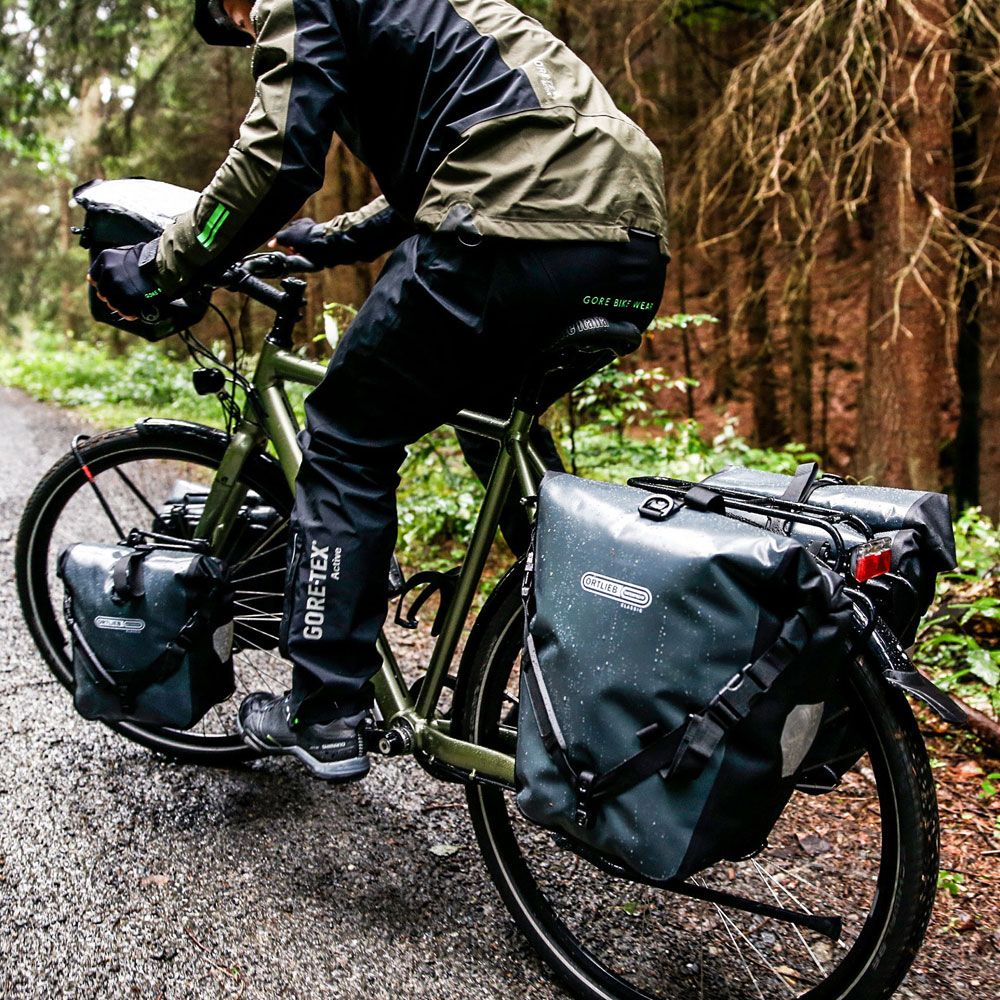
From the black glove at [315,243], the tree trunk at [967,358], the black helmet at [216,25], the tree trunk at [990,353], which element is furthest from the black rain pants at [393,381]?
the tree trunk at [967,358]

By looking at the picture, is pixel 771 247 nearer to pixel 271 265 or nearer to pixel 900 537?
pixel 271 265

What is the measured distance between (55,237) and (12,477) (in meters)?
16.7

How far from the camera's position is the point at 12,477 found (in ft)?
21.5

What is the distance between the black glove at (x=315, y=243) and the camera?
8.68ft

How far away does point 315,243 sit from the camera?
8.68 ft

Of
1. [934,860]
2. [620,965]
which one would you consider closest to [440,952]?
[620,965]

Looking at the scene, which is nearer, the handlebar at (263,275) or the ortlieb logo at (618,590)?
the ortlieb logo at (618,590)

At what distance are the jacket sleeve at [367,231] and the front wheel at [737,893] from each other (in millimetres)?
1162

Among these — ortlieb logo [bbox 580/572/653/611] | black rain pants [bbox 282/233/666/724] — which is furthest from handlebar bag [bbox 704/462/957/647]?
black rain pants [bbox 282/233/666/724]

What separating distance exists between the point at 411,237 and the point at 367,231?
0.63 metres

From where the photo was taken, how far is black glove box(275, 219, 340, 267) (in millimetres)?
2645

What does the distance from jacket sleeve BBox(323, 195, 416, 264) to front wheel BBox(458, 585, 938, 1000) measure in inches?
45.7

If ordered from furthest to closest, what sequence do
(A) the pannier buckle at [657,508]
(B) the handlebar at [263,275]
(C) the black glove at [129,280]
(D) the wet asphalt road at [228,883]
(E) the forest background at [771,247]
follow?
(E) the forest background at [771,247] → (B) the handlebar at [263,275] → (C) the black glove at [129,280] → (D) the wet asphalt road at [228,883] → (A) the pannier buckle at [657,508]

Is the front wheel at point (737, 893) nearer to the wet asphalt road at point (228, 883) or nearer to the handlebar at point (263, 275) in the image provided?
the wet asphalt road at point (228, 883)
